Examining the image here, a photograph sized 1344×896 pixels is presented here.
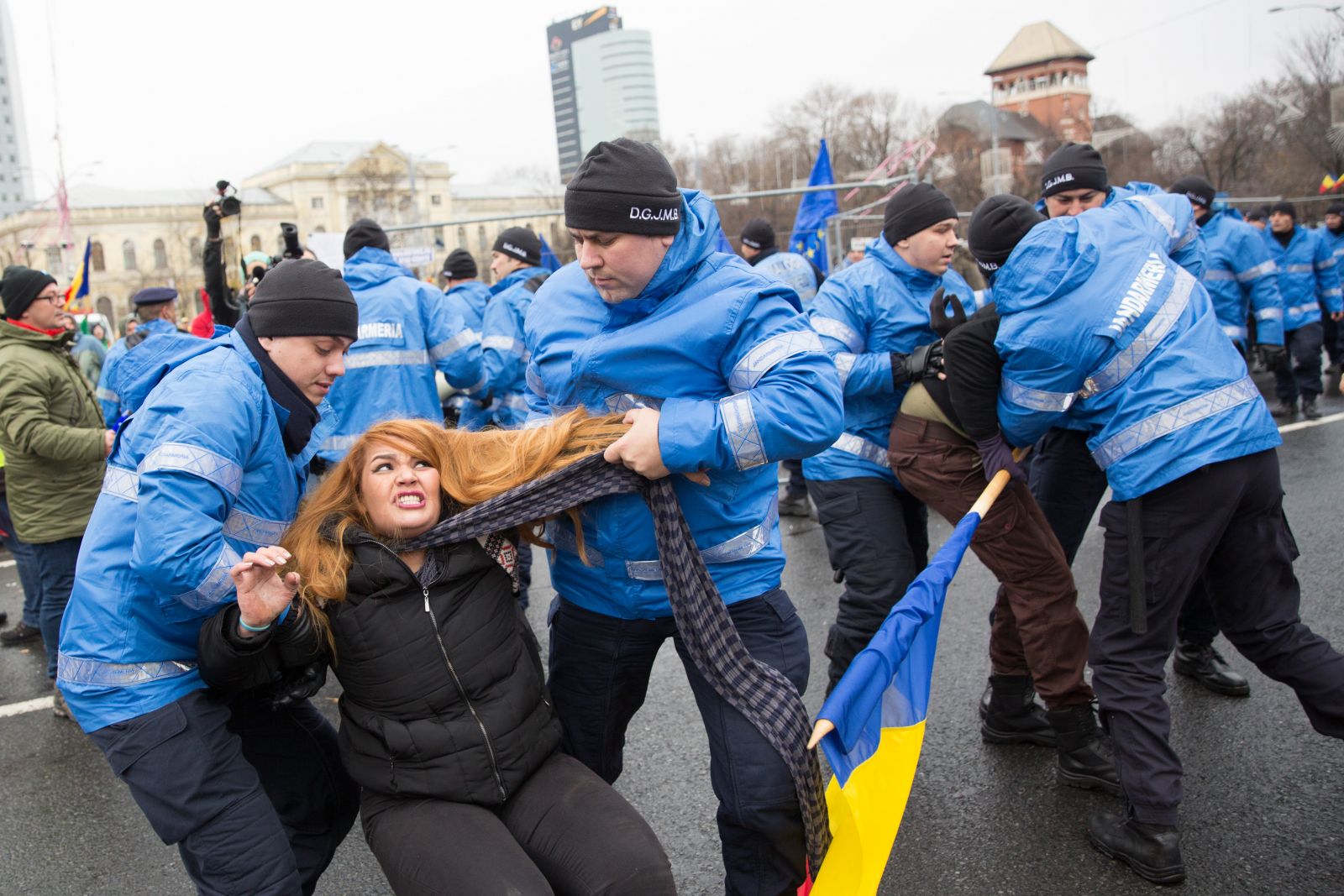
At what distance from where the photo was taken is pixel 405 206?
76312mm

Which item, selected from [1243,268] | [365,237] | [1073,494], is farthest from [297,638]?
[1243,268]

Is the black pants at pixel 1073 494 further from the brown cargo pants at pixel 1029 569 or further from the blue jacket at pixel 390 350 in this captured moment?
the blue jacket at pixel 390 350

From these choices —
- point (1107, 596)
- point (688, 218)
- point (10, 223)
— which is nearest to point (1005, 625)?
point (1107, 596)

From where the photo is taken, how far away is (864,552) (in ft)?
13.5

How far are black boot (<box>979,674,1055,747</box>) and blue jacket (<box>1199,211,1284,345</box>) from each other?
634cm

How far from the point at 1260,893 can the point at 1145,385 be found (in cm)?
149

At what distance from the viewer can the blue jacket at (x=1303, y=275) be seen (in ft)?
34.7

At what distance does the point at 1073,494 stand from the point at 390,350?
3.41 m

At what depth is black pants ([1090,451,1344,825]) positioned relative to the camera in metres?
3.15

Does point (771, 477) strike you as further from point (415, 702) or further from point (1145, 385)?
point (1145, 385)

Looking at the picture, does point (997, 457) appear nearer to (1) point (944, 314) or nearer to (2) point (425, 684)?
(1) point (944, 314)

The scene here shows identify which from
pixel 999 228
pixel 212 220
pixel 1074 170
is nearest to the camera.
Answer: pixel 999 228

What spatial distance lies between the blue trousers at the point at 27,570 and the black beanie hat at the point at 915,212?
4.77 metres

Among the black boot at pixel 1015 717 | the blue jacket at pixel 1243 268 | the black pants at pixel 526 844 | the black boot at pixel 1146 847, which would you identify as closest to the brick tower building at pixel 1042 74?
the blue jacket at pixel 1243 268
